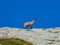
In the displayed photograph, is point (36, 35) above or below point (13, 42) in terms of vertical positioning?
above

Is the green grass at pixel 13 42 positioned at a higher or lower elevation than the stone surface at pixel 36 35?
lower

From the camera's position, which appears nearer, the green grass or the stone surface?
the green grass

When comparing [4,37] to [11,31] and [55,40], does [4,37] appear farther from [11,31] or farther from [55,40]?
[55,40]

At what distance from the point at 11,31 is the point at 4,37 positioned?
3.95ft

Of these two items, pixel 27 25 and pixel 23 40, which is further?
pixel 27 25

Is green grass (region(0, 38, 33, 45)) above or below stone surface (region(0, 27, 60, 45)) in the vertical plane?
below

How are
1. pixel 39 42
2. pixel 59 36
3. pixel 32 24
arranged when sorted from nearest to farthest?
pixel 39 42 → pixel 59 36 → pixel 32 24

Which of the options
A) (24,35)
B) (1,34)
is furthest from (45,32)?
(1,34)

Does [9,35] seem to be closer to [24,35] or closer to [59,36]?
[24,35]

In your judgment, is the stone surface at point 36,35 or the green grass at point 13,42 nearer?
the green grass at point 13,42

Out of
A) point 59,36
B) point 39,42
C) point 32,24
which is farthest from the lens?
point 32,24

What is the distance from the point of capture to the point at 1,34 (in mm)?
24156

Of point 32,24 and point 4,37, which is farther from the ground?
point 32,24

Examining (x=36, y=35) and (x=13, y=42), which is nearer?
(x=13, y=42)
